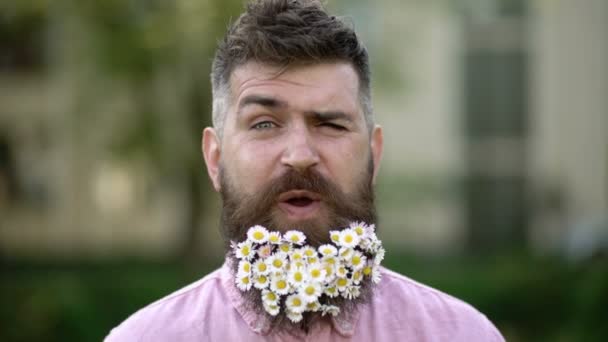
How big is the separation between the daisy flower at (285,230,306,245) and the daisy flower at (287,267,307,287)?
0.10 metres

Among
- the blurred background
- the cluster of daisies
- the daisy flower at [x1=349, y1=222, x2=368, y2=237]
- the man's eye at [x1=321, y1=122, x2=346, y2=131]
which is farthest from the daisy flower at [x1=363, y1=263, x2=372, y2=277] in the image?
the blurred background

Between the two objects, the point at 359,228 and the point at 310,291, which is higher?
the point at 359,228

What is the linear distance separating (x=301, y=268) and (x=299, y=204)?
10.0 inches

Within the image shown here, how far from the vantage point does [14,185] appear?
30.0 meters

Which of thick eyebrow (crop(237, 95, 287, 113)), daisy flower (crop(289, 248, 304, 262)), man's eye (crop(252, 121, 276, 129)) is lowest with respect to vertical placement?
Answer: daisy flower (crop(289, 248, 304, 262))

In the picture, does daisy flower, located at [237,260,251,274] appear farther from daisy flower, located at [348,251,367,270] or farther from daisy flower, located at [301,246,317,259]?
daisy flower, located at [348,251,367,270]

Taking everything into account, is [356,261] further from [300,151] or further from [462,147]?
[462,147]

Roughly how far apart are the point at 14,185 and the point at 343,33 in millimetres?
28170

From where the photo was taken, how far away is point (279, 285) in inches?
128

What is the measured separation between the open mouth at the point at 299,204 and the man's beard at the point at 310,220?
0.02 metres

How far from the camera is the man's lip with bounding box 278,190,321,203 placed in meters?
3.32

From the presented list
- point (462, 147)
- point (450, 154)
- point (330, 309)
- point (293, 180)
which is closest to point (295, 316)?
point (330, 309)

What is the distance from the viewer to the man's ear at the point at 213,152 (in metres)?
3.68

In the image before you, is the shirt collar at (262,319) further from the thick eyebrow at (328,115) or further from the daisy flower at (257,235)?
the thick eyebrow at (328,115)
